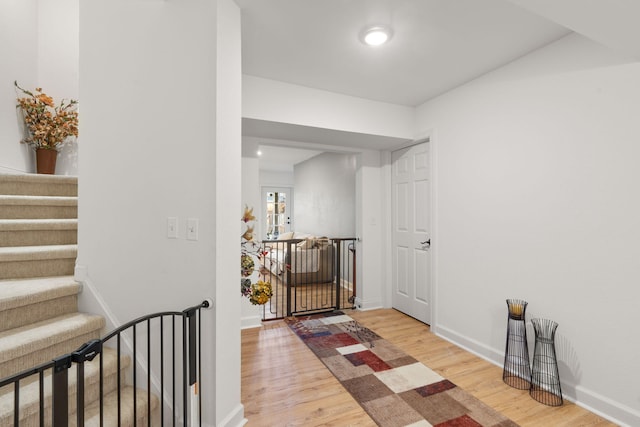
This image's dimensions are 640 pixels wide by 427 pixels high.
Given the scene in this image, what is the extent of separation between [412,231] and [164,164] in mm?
2893

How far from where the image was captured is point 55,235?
225 cm

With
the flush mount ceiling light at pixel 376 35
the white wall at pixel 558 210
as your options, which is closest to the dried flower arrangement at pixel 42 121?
the flush mount ceiling light at pixel 376 35

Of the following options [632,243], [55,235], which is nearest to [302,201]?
[55,235]

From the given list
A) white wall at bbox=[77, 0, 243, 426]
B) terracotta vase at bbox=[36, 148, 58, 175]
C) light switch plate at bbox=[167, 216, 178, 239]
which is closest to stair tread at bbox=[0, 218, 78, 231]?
white wall at bbox=[77, 0, 243, 426]

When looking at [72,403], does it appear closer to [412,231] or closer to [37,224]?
[37,224]

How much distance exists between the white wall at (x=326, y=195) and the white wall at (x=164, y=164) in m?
3.40

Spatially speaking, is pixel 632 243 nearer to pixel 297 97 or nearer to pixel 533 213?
pixel 533 213

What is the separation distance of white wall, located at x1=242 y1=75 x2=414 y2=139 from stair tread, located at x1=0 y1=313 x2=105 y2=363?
6.50 ft

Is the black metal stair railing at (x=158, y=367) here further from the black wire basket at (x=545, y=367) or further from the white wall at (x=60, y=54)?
the white wall at (x=60, y=54)

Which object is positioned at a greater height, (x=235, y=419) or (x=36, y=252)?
(x=36, y=252)

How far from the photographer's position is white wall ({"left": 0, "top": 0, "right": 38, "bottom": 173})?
2.87 meters

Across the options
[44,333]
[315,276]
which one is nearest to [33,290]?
[44,333]

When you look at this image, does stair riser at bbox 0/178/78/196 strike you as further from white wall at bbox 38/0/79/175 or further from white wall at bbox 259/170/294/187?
white wall at bbox 259/170/294/187

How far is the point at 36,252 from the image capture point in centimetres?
195
